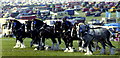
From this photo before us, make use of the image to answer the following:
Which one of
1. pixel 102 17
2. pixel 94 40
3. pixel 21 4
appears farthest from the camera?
pixel 21 4

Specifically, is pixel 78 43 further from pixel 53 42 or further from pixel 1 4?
pixel 1 4

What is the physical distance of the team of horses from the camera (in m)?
15.6

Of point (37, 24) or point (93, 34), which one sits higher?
point (37, 24)

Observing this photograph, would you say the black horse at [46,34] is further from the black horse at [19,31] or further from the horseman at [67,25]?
the black horse at [19,31]

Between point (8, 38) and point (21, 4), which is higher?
point (21, 4)

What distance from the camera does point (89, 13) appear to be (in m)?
18.7

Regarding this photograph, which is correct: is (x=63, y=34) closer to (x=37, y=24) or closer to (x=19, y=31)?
(x=37, y=24)

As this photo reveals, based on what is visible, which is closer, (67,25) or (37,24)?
(67,25)

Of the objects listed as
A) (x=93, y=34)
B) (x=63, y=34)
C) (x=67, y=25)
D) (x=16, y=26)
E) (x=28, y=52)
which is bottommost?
(x=28, y=52)

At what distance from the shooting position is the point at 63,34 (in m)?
16.5

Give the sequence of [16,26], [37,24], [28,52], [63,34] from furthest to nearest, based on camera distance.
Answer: [16,26]
[37,24]
[28,52]
[63,34]

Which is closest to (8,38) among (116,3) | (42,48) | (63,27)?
(42,48)

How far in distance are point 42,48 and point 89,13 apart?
340cm

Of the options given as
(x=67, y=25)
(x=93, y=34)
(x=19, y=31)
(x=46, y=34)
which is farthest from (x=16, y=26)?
(x=93, y=34)
